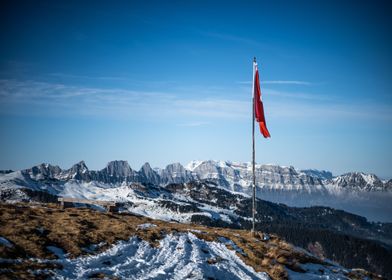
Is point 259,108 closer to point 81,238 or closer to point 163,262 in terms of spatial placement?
point 163,262

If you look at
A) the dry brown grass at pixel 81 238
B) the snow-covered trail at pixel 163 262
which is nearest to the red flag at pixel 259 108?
the dry brown grass at pixel 81 238

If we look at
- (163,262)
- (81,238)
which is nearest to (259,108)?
(163,262)

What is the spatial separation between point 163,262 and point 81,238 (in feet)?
19.8

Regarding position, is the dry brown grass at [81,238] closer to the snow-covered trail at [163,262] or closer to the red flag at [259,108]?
the snow-covered trail at [163,262]

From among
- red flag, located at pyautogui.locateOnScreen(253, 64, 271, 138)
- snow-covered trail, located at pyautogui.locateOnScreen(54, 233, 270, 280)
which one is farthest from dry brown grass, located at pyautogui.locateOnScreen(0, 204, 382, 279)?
red flag, located at pyautogui.locateOnScreen(253, 64, 271, 138)

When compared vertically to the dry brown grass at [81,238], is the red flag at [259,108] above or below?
above

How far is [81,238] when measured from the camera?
21.4 metres

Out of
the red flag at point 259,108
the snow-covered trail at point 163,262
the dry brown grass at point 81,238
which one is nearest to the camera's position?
the snow-covered trail at point 163,262

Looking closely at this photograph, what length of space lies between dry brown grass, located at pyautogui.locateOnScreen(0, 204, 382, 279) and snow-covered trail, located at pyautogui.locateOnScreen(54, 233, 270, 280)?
2.77 ft

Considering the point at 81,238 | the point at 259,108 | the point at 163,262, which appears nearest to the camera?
the point at 163,262

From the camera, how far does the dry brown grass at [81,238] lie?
17.8 meters

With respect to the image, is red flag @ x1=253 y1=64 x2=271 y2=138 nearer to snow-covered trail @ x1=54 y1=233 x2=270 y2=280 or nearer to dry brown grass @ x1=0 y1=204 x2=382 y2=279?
dry brown grass @ x1=0 y1=204 x2=382 y2=279

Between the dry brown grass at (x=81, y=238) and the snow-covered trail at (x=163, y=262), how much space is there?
85cm

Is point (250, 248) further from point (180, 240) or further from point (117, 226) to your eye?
point (117, 226)
